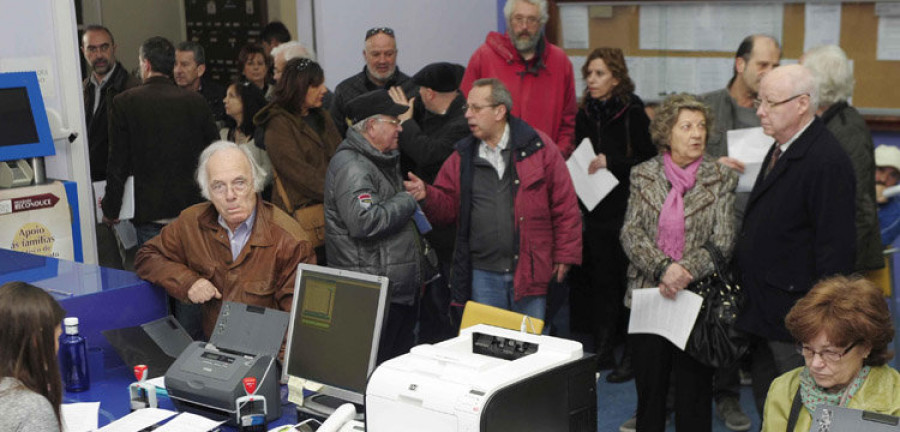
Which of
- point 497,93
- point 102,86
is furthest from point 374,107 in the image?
point 102,86

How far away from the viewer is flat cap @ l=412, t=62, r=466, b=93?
5.45 meters

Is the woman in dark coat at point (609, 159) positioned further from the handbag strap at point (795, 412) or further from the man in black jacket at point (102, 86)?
the man in black jacket at point (102, 86)

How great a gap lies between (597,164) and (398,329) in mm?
1398

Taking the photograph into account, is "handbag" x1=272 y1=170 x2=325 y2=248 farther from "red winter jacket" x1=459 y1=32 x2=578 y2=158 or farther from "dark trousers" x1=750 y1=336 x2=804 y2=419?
"dark trousers" x1=750 y1=336 x2=804 y2=419

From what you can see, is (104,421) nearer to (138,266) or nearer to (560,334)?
(138,266)

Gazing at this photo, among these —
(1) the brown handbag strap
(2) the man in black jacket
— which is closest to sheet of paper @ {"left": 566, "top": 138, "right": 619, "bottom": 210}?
(1) the brown handbag strap

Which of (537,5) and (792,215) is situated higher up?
(537,5)

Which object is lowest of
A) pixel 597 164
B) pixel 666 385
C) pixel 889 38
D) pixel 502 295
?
pixel 666 385

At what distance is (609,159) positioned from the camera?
5.72 m

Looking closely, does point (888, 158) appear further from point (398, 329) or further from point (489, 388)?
point (489, 388)

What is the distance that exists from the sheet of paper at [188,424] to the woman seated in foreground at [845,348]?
1.73 metres

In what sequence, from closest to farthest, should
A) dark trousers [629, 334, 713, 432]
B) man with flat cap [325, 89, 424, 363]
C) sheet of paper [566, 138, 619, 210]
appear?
dark trousers [629, 334, 713, 432] → man with flat cap [325, 89, 424, 363] → sheet of paper [566, 138, 619, 210]

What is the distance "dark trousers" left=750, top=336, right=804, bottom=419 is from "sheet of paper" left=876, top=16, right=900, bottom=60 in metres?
2.57

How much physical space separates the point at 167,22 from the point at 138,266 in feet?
20.4
